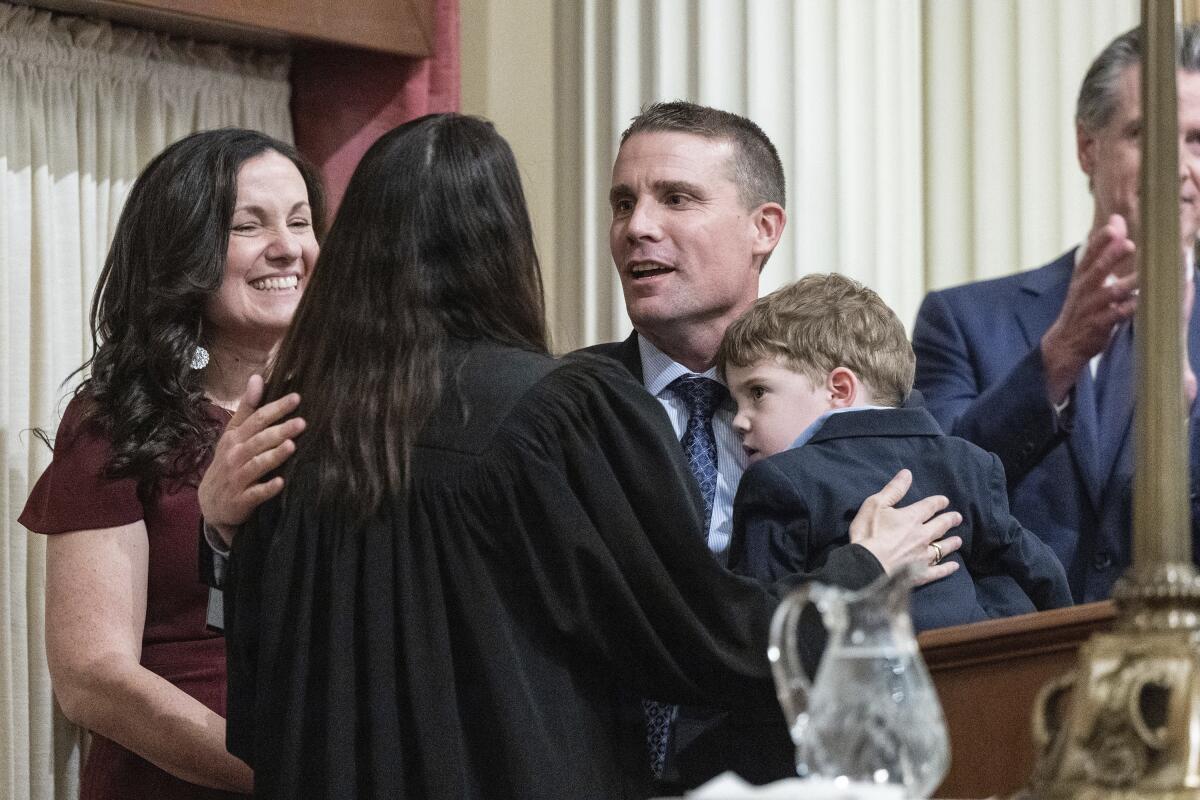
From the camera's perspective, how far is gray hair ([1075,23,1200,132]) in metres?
3.81

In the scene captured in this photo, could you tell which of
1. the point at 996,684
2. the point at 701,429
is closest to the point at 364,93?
the point at 701,429

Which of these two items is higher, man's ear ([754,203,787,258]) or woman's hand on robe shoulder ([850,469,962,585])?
man's ear ([754,203,787,258])

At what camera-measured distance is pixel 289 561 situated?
8.66ft

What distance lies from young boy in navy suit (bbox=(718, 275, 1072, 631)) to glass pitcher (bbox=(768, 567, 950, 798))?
1273 millimetres

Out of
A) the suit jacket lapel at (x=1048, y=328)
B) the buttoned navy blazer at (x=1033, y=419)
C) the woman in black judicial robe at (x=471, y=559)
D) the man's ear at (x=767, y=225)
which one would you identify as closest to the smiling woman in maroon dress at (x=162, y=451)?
the woman in black judicial robe at (x=471, y=559)

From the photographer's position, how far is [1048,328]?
390cm

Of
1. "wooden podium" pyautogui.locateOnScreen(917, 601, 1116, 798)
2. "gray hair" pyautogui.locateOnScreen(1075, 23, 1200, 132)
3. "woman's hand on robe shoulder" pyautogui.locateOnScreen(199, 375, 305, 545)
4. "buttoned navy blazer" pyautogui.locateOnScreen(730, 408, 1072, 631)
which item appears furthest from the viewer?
"gray hair" pyautogui.locateOnScreen(1075, 23, 1200, 132)

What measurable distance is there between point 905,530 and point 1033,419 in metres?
0.82

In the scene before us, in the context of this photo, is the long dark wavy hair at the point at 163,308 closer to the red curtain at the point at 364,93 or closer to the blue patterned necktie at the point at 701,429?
the blue patterned necktie at the point at 701,429

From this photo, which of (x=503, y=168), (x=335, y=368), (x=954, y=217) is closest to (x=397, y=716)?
(x=335, y=368)

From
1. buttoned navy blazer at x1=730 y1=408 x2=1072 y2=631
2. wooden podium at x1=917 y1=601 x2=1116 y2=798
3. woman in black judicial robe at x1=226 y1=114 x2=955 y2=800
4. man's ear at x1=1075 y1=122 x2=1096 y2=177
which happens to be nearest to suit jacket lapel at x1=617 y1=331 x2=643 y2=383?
buttoned navy blazer at x1=730 y1=408 x2=1072 y2=631

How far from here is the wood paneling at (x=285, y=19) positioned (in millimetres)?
4793

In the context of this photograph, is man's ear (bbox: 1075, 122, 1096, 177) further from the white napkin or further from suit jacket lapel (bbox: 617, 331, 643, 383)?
the white napkin

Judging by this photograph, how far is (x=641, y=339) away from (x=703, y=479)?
0.44 metres
